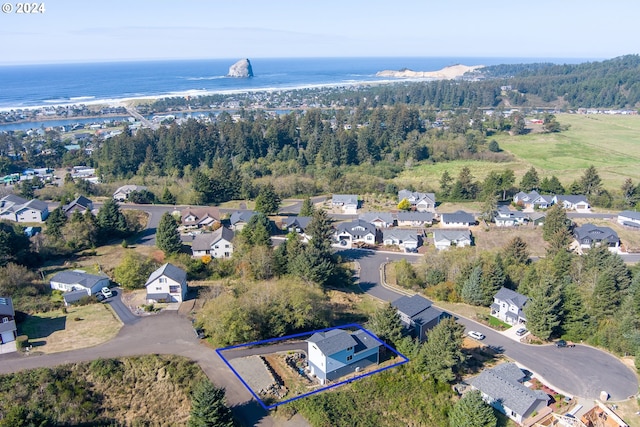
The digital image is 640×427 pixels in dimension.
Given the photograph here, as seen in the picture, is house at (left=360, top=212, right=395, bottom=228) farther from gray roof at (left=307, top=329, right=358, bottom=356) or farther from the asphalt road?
gray roof at (left=307, top=329, right=358, bottom=356)

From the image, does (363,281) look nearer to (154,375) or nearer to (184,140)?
(154,375)

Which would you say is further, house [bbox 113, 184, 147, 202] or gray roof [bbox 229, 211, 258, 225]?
house [bbox 113, 184, 147, 202]

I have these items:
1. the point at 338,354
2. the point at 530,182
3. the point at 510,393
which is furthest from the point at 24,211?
the point at 530,182

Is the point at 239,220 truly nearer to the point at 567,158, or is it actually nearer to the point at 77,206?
the point at 77,206

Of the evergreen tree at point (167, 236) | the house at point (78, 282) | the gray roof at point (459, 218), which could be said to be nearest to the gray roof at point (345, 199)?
the gray roof at point (459, 218)

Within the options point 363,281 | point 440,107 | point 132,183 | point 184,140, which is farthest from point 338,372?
point 440,107

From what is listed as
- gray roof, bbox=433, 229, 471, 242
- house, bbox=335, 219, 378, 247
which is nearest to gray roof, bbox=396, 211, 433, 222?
gray roof, bbox=433, 229, 471, 242

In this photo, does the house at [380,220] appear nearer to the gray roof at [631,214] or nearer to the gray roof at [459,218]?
the gray roof at [459,218]
